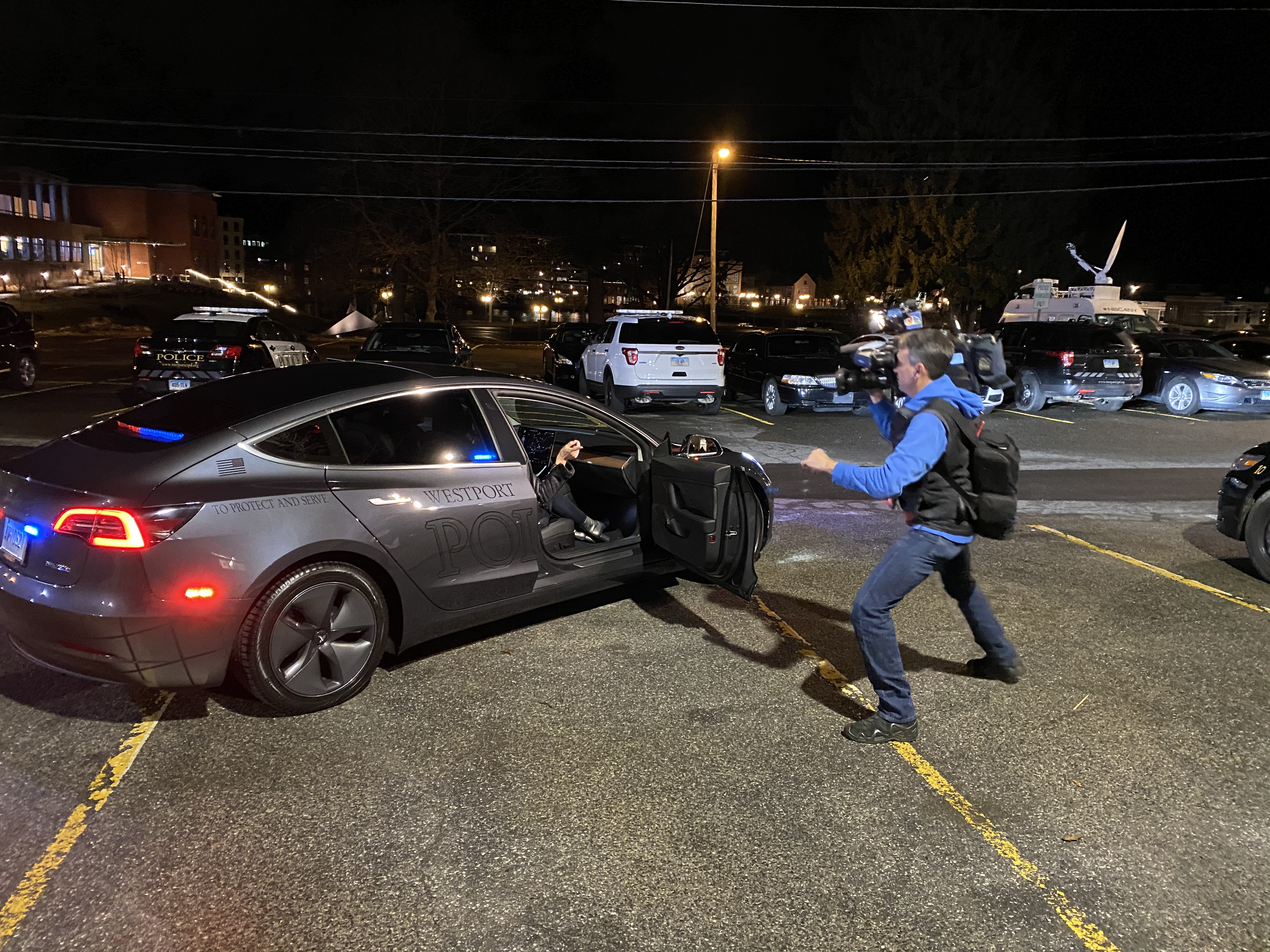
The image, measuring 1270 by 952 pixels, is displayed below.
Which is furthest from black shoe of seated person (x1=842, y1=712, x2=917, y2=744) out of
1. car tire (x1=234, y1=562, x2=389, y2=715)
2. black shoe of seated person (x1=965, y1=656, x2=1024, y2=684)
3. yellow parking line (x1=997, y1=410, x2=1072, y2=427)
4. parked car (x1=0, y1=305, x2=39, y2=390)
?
parked car (x1=0, y1=305, x2=39, y2=390)

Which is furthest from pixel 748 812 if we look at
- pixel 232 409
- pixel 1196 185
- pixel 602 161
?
pixel 1196 185

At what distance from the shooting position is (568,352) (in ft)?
68.1

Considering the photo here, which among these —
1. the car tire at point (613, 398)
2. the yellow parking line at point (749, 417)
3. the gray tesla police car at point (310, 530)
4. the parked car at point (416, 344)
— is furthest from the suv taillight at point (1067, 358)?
the gray tesla police car at point (310, 530)

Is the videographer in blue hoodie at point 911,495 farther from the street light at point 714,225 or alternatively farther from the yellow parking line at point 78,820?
the street light at point 714,225

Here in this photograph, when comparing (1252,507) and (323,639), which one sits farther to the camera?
(1252,507)

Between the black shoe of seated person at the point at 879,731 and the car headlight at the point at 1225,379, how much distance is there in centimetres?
1617

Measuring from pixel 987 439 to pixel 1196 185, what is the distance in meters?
75.5

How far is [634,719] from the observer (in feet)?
14.1

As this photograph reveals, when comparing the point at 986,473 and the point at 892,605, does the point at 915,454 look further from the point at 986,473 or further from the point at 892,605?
the point at 892,605

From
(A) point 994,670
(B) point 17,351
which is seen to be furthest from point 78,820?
(B) point 17,351

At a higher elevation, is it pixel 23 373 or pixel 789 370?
pixel 789 370

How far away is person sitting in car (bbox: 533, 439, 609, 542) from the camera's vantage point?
18.4ft

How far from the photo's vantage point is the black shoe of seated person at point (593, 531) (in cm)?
571

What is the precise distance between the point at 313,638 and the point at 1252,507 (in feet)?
21.4
